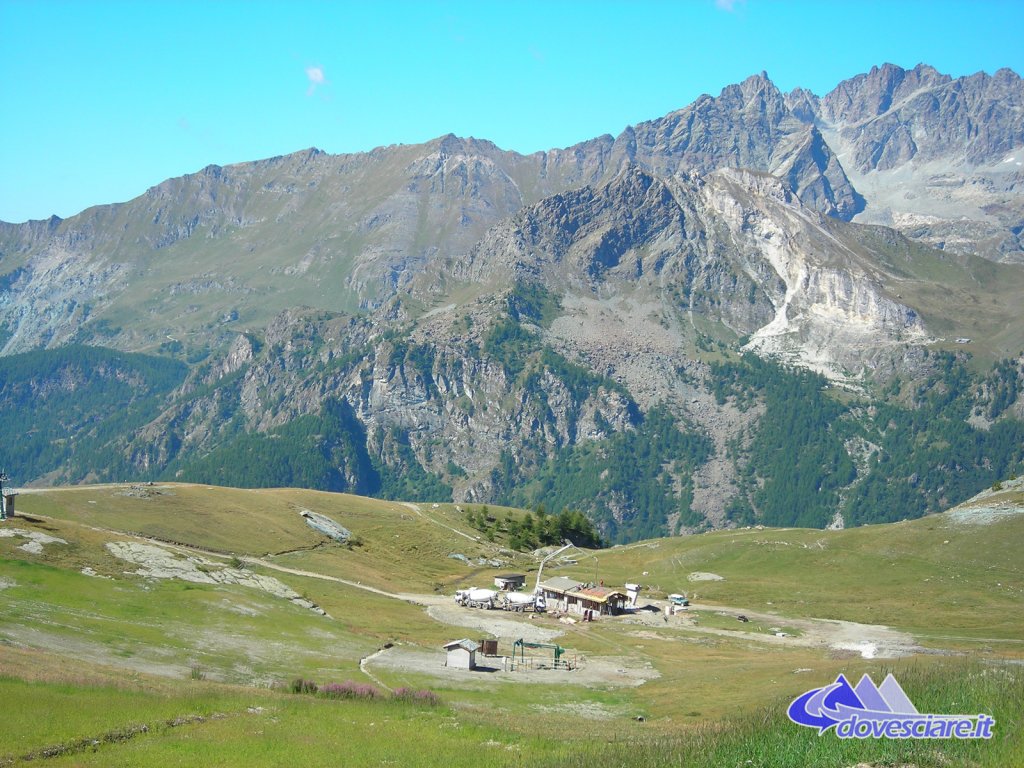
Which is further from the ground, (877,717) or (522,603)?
(877,717)

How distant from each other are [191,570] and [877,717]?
85037 mm

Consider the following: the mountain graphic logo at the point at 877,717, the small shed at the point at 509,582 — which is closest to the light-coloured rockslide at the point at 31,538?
the small shed at the point at 509,582

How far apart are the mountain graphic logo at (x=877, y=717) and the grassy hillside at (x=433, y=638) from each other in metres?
0.55

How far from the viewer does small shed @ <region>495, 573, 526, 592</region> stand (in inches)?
5566

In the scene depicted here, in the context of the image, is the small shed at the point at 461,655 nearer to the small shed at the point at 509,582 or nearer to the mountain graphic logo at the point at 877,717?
the mountain graphic logo at the point at 877,717

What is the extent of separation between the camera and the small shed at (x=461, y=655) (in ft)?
272

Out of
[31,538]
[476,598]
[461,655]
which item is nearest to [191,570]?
[31,538]

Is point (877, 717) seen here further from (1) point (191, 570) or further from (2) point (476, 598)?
(2) point (476, 598)

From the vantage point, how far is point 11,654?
56875 millimetres

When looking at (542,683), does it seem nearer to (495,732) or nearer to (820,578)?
(495,732)

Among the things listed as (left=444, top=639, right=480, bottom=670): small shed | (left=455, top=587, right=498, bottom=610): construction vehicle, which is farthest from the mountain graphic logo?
(left=455, top=587, right=498, bottom=610): construction vehicle

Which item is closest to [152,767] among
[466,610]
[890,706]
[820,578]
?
[890,706]

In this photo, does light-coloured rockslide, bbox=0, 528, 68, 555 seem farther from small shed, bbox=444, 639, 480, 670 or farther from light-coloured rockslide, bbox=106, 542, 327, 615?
small shed, bbox=444, 639, 480, 670

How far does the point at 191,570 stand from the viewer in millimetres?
101250
